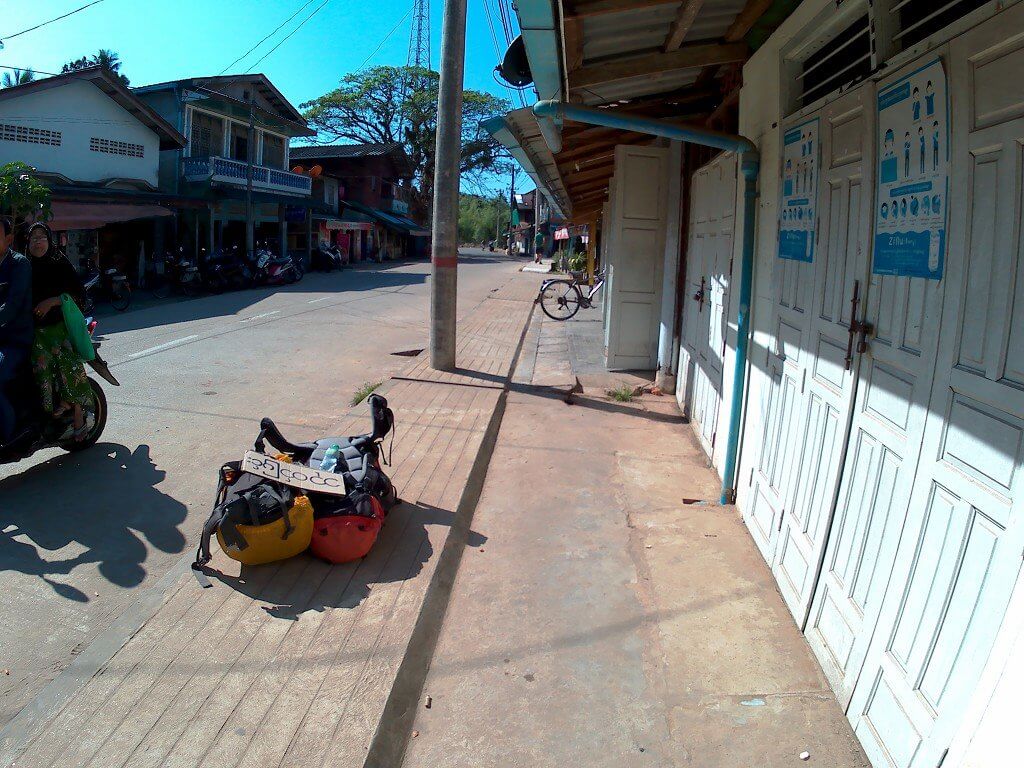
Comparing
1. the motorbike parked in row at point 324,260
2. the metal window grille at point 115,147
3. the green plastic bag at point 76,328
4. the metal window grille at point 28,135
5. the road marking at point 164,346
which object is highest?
the metal window grille at point 115,147

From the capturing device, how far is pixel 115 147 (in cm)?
2131

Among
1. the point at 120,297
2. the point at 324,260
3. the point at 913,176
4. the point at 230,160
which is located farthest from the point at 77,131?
the point at 913,176

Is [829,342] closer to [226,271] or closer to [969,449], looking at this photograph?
[969,449]

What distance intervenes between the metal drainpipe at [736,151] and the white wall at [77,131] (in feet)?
61.5

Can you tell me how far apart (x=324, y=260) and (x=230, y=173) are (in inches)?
236

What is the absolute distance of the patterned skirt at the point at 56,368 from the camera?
4852 mm

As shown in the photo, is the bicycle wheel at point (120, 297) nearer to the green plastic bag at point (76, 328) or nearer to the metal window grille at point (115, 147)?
the metal window grille at point (115, 147)

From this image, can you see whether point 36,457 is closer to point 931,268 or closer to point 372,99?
point 931,268

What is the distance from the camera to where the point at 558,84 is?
4.36 meters

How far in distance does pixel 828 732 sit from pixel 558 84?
3590 mm

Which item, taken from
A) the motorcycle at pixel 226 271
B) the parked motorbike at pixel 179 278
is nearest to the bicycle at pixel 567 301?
the motorcycle at pixel 226 271

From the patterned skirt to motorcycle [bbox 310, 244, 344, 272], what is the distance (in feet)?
86.8

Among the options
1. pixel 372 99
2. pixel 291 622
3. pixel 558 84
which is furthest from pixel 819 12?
pixel 372 99

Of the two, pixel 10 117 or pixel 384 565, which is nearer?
pixel 384 565
